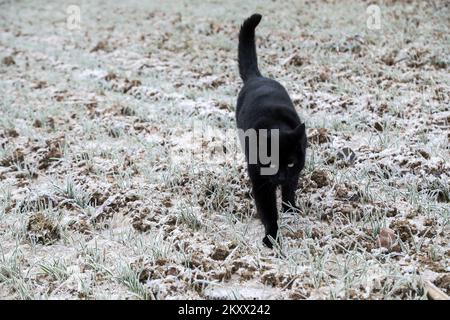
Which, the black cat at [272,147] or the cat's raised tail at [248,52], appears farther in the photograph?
the cat's raised tail at [248,52]

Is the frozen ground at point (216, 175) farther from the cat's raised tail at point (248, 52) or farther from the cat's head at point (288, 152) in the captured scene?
the cat's raised tail at point (248, 52)

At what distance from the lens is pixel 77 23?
41.8 feet

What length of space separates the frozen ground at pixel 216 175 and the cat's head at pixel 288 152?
43 centimetres

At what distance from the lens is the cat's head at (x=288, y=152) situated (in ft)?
9.51

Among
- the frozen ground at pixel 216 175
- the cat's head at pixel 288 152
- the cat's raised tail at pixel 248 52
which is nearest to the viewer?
the frozen ground at pixel 216 175

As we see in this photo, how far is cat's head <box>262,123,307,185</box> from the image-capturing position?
2898 millimetres

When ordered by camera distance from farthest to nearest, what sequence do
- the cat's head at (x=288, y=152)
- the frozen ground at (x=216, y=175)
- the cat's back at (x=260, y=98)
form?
1. the cat's back at (x=260, y=98)
2. the cat's head at (x=288, y=152)
3. the frozen ground at (x=216, y=175)

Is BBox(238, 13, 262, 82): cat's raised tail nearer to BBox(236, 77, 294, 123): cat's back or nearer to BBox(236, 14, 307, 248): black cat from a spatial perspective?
BBox(236, 77, 294, 123): cat's back

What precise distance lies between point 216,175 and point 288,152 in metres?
1.16

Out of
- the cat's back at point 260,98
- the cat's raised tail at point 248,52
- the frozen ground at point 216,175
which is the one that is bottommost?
the frozen ground at point 216,175

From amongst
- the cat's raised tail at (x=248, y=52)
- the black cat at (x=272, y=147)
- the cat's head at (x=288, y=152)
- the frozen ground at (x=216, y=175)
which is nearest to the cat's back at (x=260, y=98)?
the black cat at (x=272, y=147)
